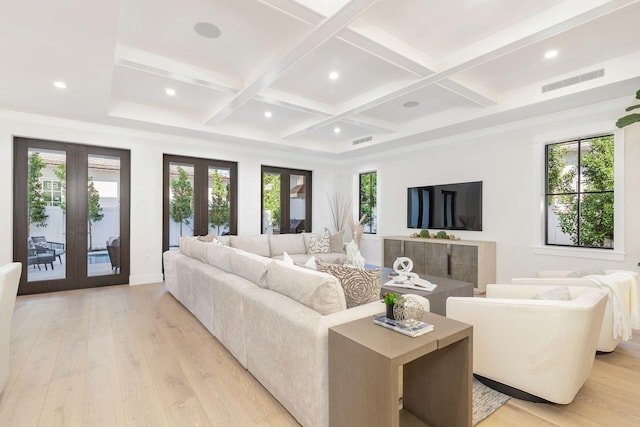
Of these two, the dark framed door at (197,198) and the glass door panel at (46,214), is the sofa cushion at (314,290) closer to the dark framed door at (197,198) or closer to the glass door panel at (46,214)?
the dark framed door at (197,198)

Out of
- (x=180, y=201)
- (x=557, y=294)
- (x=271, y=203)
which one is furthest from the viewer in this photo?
(x=271, y=203)

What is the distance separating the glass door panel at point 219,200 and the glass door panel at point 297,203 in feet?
5.23

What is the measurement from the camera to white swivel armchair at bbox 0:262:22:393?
1913mm

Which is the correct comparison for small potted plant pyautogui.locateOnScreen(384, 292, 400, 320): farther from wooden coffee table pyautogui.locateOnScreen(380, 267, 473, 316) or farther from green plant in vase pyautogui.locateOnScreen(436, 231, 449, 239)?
green plant in vase pyautogui.locateOnScreen(436, 231, 449, 239)

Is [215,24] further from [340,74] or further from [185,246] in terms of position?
[185,246]

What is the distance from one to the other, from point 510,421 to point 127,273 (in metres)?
5.77

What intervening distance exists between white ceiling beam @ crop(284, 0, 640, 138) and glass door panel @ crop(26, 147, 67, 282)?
212 inches

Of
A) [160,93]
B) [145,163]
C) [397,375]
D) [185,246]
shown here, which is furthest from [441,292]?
[145,163]

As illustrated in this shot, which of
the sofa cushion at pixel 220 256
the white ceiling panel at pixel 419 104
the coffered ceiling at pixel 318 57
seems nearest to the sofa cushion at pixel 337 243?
the coffered ceiling at pixel 318 57

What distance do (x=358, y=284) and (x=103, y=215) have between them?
16.8 feet

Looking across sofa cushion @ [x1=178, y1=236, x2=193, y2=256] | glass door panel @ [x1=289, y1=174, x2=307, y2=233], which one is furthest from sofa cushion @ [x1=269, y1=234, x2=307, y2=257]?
sofa cushion @ [x1=178, y1=236, x2=193, y2=256]

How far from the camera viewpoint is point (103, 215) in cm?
530

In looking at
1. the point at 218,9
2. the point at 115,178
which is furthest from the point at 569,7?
the point at 115,178

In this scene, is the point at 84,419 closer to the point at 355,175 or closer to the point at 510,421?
the point at 510,421
